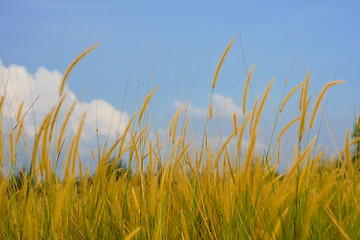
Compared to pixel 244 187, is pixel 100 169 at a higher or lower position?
higher

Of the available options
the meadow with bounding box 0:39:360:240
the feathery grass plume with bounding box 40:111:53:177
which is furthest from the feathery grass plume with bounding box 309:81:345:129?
the feathery grass plume with bounding box 40:111:53:177

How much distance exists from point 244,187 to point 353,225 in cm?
46

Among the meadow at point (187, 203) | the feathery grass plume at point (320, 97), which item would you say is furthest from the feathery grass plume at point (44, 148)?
the feathery grass plume at point (320, 97)

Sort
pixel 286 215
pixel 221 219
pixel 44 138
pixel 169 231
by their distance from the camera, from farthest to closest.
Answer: pixel 169 231, pixel 221 219, pixel 286 215, pixel 44 138

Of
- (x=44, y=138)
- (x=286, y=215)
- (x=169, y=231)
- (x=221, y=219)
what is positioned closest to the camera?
(x=44, y=138)

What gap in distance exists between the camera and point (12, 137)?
2070 mm

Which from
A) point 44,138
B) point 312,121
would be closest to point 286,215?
point 312,121

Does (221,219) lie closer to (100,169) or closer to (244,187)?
(244,187)

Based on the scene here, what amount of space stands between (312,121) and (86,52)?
1.00 meters

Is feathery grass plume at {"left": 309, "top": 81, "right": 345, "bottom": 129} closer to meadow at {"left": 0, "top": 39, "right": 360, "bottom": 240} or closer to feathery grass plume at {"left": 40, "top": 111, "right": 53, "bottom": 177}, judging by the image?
meadow at {"left": 0, "top": 39, "right": 360, "bottom": 240}

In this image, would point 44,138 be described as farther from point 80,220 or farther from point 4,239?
point 80,220

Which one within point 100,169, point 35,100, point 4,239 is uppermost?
point 35,100

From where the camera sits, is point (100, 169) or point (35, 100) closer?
point (100, 169)

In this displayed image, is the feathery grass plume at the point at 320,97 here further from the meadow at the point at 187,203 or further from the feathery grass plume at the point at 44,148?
the feathery grass plume at the point at 44,148
